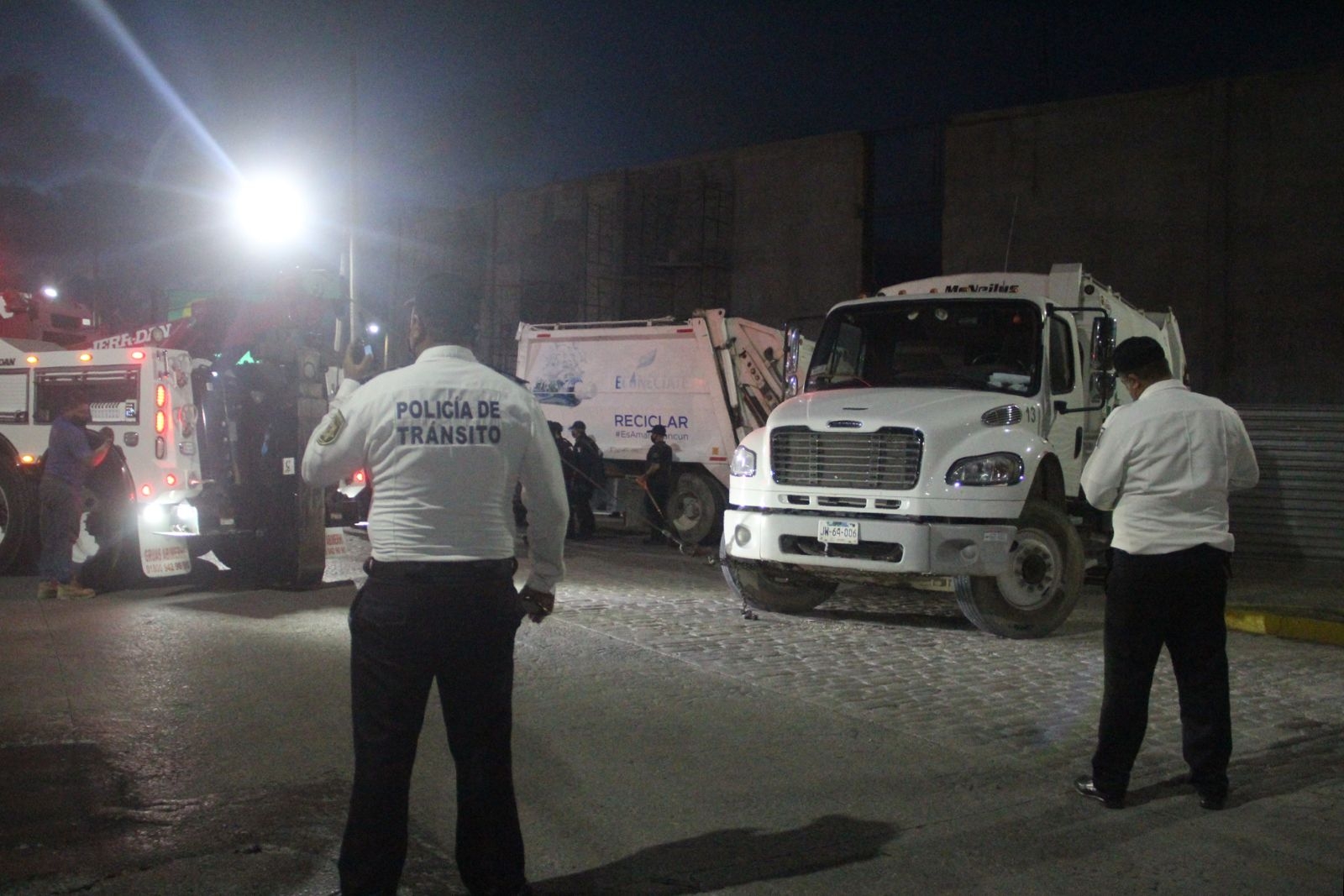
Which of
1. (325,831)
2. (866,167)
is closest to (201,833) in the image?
(325,831)

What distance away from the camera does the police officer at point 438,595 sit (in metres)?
3.28

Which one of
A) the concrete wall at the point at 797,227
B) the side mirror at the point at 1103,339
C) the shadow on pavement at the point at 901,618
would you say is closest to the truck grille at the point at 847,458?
the shadow on pavement at the point at 901,618

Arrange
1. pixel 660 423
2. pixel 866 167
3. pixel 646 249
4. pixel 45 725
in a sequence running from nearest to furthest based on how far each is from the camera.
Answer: pixel 45 725 → pixel 660 423 → pixel 866 167 → pixel 646 249

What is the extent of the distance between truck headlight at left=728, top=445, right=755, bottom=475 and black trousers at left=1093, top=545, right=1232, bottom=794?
178 inches

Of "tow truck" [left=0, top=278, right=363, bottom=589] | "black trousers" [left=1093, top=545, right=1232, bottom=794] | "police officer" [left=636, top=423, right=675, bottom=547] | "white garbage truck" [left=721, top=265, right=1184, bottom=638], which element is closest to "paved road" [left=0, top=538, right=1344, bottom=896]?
"black trousers" [left=1093, top=545, right=1232, bottom=794]

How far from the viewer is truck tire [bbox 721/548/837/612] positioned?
31.1 feet

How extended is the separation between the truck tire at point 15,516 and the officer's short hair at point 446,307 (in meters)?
8.80

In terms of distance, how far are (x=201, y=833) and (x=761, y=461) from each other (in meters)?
5.45

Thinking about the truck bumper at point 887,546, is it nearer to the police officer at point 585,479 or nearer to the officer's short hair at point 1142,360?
the officer's short hair at point 1142,360

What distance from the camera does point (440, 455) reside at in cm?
336

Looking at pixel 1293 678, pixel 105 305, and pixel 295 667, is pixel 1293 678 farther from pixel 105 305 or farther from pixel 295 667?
pixel 105 305

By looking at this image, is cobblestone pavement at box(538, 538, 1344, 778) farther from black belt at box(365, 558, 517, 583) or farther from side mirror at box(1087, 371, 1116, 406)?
black belt at box(365, 558, 517, 583)

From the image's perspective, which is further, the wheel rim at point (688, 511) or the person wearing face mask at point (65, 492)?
the wheel rim at point (688, 511)

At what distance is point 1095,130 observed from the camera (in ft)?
79.8
